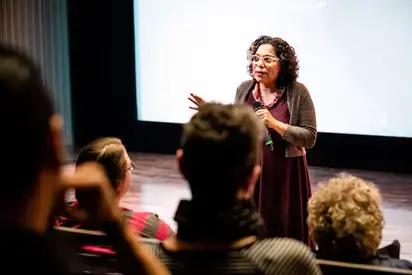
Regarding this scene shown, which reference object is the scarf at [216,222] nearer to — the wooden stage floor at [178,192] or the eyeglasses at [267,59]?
the eyeglasses at [267,59]

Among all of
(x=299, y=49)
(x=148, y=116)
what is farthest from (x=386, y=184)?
(x=148, y=116)

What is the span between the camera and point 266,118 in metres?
2.99

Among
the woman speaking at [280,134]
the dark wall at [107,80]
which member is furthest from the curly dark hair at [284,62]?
the dark wall at [107,80]

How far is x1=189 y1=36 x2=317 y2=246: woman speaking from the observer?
312cm

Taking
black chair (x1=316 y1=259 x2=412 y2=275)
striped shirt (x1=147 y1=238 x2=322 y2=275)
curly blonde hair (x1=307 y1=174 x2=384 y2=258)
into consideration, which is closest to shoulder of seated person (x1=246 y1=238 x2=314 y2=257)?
striped shirt (x1=147 y1=238 x2=322 y2=275)

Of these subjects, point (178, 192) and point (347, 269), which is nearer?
point (347, 269)

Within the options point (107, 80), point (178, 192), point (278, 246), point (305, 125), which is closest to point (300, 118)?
point (305, 125)

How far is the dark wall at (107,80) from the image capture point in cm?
639

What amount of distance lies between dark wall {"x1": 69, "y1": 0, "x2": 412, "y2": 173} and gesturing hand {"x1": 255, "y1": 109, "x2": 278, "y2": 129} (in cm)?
307

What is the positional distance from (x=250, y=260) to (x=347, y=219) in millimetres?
536

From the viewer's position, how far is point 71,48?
6.62 metres

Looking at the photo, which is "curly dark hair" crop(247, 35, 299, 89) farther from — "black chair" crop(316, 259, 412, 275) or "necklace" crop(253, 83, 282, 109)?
"black chair" crop(316, 259, 412, 275)

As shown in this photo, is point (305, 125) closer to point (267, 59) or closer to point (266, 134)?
point (266, 134)

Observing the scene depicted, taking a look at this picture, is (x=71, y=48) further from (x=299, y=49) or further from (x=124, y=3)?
(x=299, y=49)
